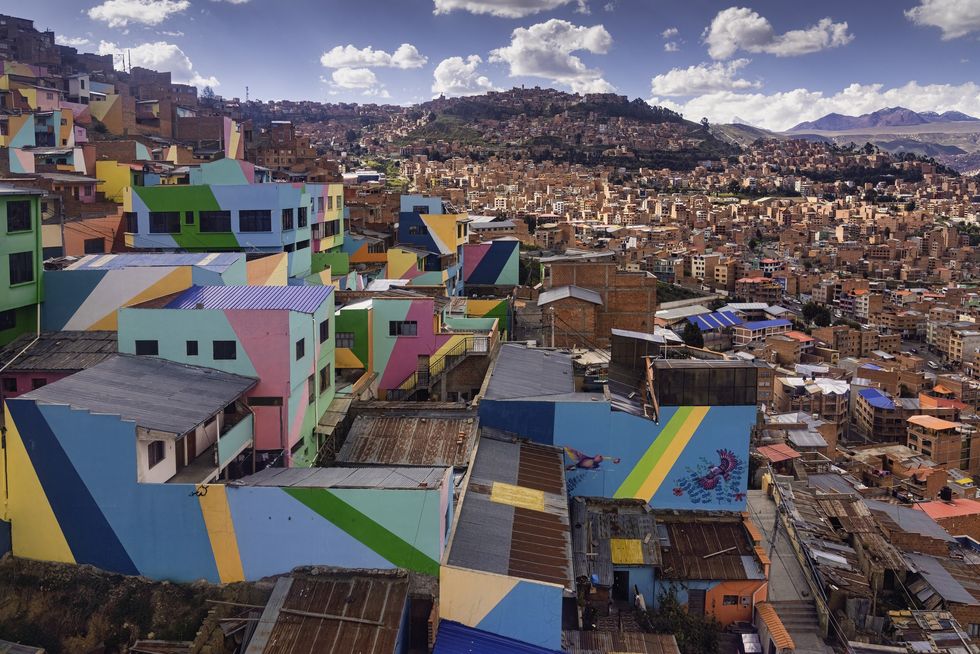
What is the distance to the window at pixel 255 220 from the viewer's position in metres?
21.3

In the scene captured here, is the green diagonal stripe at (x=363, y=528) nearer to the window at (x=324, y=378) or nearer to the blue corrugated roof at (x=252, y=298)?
the blue corrugated roof at (x=252, y=298)

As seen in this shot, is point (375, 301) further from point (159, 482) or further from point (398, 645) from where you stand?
point (398, 645)

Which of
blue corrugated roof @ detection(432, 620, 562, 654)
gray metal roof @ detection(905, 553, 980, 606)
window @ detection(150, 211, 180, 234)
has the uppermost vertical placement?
window @ detection(150, 211, 180, 234)

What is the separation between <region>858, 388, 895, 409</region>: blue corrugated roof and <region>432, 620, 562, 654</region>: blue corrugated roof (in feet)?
115

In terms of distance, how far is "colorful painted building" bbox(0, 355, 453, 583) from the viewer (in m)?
9.43

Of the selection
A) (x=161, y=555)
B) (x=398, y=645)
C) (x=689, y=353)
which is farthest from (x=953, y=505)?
(x=161, y=555)

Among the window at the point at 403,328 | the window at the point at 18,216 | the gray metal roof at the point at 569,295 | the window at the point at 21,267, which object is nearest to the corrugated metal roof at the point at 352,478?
the window at the point at 403,328

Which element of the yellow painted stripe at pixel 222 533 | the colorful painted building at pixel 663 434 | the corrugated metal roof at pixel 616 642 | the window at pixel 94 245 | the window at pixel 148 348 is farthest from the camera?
the window at pixel 94 245

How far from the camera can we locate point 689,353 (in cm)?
1766

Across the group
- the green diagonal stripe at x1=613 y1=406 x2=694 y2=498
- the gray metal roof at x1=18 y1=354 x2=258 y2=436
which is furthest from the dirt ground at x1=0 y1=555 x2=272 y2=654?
the green diagonal stripe at x1=613 y1=406 x2=694 y2=498

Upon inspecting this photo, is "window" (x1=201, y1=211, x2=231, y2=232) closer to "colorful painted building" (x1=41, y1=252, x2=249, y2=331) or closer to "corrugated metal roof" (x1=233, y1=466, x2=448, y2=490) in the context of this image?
"colorful painted building" (x1=41, y1=252, x2=249, y2=331)

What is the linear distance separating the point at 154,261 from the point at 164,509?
7233 mm

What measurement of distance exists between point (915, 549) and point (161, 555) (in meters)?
15.5

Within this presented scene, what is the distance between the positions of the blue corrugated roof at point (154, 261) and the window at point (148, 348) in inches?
123
